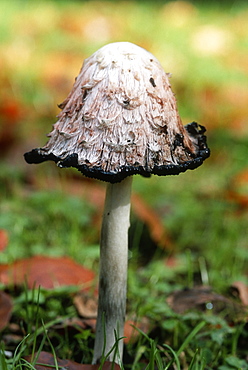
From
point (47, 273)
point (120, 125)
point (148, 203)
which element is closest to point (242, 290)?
point (47, 273)

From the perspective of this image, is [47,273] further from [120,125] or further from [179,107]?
[179,107]

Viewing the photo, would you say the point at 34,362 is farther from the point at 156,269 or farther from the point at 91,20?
the point at 91,20

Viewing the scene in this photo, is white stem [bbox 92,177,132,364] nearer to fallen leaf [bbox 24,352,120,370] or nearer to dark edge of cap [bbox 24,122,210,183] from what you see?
fallen leaf [bbox 24,352,120,370]

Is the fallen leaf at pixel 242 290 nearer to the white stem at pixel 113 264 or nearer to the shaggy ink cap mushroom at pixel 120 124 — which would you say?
the white stem at pixel 113 264

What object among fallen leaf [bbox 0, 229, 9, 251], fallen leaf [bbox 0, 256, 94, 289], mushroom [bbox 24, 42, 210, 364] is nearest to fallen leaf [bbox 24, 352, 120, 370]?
fallen leaf [bbox 0, 256, 94, 289]

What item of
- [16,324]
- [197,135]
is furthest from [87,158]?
[16,324]

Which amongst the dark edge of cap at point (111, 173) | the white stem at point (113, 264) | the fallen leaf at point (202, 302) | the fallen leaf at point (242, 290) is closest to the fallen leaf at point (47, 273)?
the fallen leaf at point (202, 302)
